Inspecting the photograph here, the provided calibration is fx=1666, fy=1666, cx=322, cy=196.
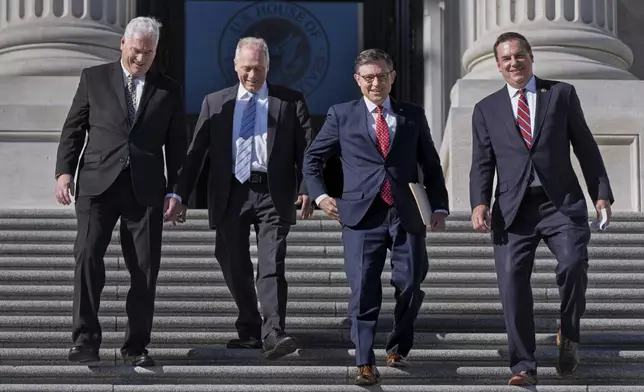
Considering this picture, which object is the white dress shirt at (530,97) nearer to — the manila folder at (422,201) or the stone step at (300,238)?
the manila folder at (422,201)

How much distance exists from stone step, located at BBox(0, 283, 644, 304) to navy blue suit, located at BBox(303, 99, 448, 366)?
4.16 feet

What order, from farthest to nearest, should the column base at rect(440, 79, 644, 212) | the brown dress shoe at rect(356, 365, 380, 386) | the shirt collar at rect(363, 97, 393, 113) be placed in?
the column base at rect(440, 79, 644, 212) → the shirt collar at rect(363, 97, 393, 113) → the brown dress shoe at rect(356, 365, 380, 386)

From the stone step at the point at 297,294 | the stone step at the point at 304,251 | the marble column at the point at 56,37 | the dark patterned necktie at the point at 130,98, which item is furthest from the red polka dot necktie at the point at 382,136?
the marble column at the point at 56,37

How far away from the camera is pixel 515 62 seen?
8727 millimetres

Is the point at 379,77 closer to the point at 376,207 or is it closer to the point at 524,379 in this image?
the point at 376,207

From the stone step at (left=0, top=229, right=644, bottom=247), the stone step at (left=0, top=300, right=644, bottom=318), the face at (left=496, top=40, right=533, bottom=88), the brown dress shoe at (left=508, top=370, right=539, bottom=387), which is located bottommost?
the brown dress shoe at (left=508, top=370, right=539, bottom=387)

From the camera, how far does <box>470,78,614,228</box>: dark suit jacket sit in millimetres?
8578

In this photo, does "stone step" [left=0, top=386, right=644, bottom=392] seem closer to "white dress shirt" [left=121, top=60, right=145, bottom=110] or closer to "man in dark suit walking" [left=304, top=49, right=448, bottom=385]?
"man in dark suit walking" [left=304, top=49, right=448, bottom=385]

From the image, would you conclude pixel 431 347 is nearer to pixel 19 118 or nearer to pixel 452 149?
pixel 452 149

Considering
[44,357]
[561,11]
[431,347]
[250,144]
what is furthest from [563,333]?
[561,11]

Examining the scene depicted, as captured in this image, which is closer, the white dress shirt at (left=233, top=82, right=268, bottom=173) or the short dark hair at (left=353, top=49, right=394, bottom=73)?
the short dark hair at (left=353, top=49, right=394, bottom=73)

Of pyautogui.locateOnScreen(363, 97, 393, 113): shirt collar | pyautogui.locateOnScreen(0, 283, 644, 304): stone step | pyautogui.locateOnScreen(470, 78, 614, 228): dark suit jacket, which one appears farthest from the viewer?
pyautogui.locateOnScreen(0, 283, 644, 304): stone step

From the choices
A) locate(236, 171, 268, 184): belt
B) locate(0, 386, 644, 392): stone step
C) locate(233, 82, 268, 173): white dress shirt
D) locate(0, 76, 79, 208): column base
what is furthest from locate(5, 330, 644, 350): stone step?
locate(0, 76, 79, 208): column base

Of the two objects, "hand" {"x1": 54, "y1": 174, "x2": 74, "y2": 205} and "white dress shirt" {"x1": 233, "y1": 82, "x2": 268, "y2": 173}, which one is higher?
"white dress shirt" {"x1": 233, "y1": 82, "x2": 268, "y2": 173}
